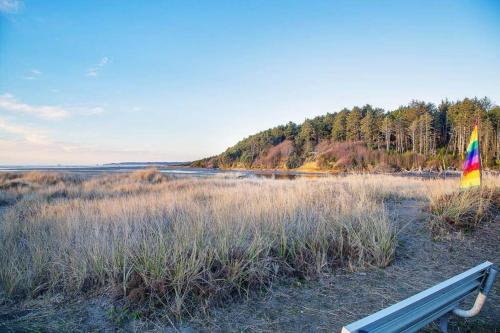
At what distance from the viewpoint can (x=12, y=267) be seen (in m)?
3.46

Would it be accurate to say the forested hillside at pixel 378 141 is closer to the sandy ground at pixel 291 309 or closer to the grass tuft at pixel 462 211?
the grass tuft at pixel 462 211

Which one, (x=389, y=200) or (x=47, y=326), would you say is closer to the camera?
(x=47, y=326)

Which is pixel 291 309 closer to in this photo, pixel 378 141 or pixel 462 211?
pixel 462 211

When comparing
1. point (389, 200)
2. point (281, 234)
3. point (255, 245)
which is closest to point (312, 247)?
point (281, 234)

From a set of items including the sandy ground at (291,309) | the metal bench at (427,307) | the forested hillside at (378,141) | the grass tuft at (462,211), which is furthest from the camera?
the forested hillside at (378,141)

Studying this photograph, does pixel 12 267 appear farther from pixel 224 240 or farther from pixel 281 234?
pixel 281 234

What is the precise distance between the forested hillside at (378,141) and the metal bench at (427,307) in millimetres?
37430

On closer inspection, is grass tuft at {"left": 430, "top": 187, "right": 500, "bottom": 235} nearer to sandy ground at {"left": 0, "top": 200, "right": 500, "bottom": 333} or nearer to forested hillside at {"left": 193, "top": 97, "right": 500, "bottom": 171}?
sandy ground at {"left": 0, "top": 200, "right": 500, "bottom": 333}

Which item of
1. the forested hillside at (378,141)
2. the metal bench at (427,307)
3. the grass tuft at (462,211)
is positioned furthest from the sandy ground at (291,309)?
the forested hillside at (378,141)

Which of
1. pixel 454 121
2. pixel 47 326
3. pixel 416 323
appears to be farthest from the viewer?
pixel 454 121

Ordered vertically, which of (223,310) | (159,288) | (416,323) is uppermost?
(416,323)

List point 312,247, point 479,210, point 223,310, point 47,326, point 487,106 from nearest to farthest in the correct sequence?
point 47,326
point 223,310
point 312,247
point 479,210
point 487,106

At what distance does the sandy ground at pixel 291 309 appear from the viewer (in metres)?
2.67

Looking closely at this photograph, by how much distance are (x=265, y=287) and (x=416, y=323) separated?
5.87 feet
